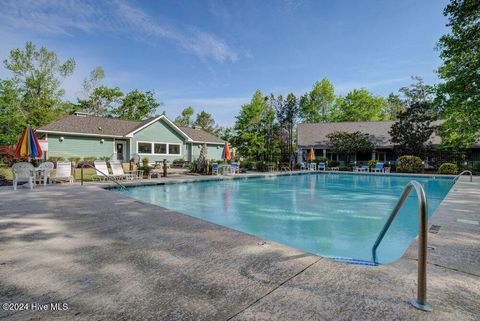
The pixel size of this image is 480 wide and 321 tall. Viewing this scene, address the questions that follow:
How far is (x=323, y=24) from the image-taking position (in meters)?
15.1

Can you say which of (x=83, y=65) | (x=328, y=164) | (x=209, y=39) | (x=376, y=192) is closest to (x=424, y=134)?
(x=328, y=164)

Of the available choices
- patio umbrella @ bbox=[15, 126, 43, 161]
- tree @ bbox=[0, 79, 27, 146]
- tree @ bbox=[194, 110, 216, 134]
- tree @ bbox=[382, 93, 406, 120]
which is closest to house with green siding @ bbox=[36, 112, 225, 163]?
patio umbrella @ bbox=[15, 126, 43, 161]

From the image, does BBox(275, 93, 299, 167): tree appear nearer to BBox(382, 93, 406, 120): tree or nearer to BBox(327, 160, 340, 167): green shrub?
BBox(327, 160, 340, 167): green shrub

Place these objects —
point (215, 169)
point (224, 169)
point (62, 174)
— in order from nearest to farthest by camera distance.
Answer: point (62, 174), point (215, 169), point (224, 169)

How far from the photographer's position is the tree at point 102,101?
121ft

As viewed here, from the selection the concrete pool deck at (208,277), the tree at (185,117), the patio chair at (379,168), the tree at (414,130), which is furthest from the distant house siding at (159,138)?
the tree at (185,117)

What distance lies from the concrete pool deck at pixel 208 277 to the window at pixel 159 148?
20.1m

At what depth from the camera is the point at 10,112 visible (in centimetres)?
3011

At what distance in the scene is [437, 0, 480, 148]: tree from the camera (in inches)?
471

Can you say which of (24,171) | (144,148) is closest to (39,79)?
(144,148)

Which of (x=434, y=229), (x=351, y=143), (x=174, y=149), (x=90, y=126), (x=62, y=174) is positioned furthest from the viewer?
(x=351, y=143)

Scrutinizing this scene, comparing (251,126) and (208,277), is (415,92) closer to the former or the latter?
(251,126)

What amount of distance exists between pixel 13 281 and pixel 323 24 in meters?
17.4

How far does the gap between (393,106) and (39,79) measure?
58966 mm
